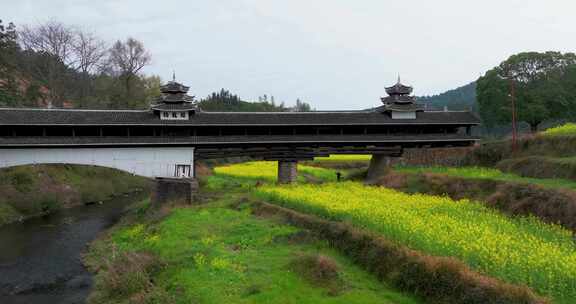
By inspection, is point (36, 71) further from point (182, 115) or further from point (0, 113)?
point (182, 115)

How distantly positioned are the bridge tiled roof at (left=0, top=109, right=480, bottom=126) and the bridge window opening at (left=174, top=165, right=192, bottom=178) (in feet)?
9.40

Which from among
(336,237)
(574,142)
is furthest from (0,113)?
(574,142)

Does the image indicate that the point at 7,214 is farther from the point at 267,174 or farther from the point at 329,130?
the point at 329,130

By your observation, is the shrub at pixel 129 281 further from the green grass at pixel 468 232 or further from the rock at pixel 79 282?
the green grass at pixel 468 232

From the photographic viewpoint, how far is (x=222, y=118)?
29.2 m

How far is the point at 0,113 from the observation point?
25453 mm

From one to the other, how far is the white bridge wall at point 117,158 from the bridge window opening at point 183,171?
0.15 metres

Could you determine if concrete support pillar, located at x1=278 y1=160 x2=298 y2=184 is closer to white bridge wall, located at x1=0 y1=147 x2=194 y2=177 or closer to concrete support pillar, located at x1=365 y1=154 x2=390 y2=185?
concrete support pillar, located at x1=365 y1=154 x2=390 y2=185

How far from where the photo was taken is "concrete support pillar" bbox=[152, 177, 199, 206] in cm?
2542

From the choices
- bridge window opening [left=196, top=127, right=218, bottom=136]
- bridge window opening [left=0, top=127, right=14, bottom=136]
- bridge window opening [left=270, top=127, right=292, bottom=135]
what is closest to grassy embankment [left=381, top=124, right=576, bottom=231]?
bridge window opening [left=270, top=127, right=292, bottom=135]

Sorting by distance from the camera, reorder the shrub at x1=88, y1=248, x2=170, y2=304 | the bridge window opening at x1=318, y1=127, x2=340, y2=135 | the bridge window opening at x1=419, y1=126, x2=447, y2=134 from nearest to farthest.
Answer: the shrub at x1=88, y1=248, x2=170, y2=304 → the bridge window opening at x1=318, y1=127, x2=340, y2=135 → the bridge window opening at x1=419, y1=126, x2=447, y2=134

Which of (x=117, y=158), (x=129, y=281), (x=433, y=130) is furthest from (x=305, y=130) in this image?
(x=129, y=281)

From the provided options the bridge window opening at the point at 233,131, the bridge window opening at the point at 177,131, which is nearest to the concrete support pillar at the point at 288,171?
the bridge window opening at the point at 233,131

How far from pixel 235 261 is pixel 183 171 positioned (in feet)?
49.2
